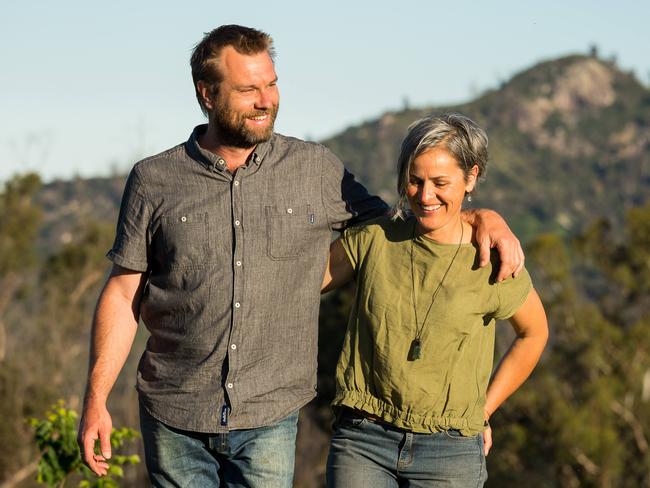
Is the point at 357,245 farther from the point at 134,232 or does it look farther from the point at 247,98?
the point at 134,232

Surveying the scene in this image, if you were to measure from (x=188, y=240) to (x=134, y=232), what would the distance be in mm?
198

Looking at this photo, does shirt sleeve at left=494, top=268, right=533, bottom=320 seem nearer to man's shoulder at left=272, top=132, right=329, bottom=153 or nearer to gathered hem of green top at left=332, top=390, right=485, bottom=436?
gathered hem of green top at left=332, top=390, right=485, bottom=436

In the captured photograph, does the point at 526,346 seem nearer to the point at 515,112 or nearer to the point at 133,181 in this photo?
the point at 133,181

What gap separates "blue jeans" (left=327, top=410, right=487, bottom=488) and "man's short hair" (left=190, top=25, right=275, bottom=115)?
1.13 m

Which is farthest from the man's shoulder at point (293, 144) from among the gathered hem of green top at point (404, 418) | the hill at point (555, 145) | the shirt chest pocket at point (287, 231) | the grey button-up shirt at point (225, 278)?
the hill at point (555, 145)

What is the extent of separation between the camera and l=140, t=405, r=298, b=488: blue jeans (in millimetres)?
3338

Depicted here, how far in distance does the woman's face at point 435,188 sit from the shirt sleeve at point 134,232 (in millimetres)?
813

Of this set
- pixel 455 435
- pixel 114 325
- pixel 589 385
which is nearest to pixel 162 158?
pixel 114 325

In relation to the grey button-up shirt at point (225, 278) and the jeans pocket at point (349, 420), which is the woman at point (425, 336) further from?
the grey button-up shirt at point (225, 278)

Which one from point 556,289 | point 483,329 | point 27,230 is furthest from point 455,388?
point 27,230

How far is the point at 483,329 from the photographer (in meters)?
3.36

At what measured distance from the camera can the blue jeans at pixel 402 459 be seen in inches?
128

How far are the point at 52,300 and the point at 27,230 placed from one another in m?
4.53

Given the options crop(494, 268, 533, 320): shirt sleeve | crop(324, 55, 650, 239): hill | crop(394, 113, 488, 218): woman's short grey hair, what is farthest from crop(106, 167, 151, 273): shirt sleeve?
crop(324, 55, 650, 239): hill
